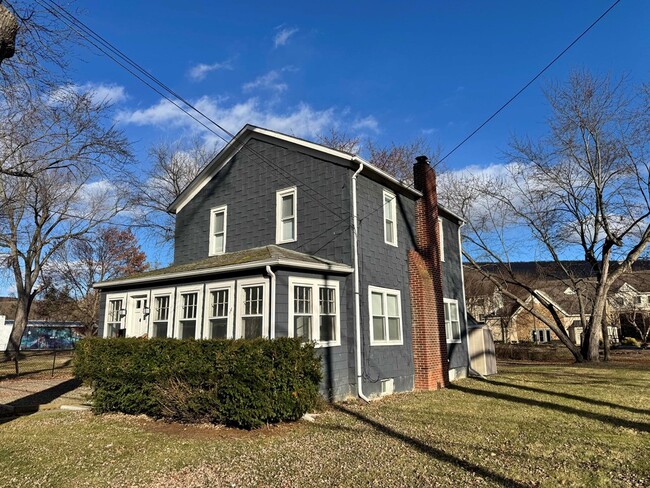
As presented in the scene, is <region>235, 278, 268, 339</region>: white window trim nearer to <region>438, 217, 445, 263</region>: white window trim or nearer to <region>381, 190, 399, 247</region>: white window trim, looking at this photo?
<region>381, 190, 399, 247</region>: white window trim

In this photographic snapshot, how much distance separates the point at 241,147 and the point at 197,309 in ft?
18.3

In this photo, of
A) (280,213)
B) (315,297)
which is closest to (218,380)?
(315,297)

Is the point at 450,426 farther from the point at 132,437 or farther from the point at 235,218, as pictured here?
the point at 235,218

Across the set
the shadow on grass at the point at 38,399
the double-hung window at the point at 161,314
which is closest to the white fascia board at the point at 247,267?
the double-hung window at the point at 161,314

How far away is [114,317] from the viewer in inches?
499

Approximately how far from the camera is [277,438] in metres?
6.74

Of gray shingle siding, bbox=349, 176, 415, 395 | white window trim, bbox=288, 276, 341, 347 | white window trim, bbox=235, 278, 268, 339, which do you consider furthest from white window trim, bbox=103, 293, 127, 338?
gray shingle siding, bbox=349, 176, 415, 395

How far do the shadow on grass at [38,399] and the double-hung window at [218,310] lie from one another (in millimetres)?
4154

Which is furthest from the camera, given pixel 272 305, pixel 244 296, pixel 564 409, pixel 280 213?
pixel 280 213

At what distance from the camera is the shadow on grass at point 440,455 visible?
4.86m

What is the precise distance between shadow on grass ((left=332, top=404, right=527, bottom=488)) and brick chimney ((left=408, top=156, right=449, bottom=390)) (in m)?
4.58

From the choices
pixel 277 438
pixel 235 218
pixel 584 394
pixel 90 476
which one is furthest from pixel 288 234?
pixel 584 394

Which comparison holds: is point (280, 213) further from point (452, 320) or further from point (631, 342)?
point (631, 342)

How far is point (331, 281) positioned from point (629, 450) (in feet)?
21.1
